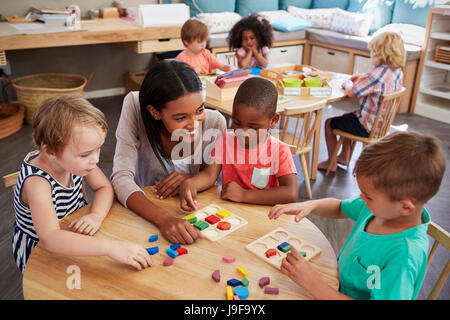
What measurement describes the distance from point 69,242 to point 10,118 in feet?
9.69

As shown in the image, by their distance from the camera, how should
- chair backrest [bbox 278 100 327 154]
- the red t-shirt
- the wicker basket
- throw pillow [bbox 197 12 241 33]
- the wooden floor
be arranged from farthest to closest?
throw pillow [bbox 197 12 241 33] → the wicker basket → chair backrest [bbox 278 100 327 154] → the wooden floor → the red t-shirt

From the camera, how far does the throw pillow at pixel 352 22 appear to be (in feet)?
16.3

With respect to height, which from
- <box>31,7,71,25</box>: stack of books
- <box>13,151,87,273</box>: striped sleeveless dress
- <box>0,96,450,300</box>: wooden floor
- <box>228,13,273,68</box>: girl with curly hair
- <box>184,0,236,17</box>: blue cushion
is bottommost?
<box>0,96,450,300</box>: wooden floor

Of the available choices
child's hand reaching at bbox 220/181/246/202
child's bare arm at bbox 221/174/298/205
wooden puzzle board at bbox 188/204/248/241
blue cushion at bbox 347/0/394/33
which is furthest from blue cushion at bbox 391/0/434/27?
wooden puzzle board at bbox 188/204/248/241

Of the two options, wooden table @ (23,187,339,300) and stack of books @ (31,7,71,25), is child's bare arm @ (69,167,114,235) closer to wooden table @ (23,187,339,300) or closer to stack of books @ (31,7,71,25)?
wooden table @ (23,187,339,300)

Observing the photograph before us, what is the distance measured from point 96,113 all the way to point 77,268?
447mm

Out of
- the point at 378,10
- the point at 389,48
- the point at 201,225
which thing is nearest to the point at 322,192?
the point at 389,48

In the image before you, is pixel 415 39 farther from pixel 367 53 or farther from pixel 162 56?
pixel 162 56

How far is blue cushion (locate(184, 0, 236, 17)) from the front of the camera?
4867mm

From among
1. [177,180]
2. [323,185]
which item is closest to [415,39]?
[323,185]

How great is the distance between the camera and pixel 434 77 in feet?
14.7

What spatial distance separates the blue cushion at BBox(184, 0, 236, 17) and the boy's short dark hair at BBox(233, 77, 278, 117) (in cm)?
377

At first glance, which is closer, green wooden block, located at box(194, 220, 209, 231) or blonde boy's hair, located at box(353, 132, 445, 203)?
blonde boy's hair, located at box(353, 132, 445, 203)

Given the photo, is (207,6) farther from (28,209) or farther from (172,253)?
(172,253)
